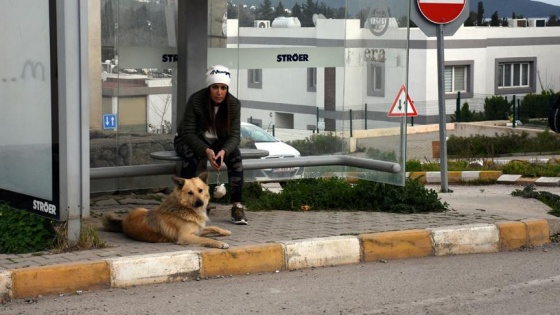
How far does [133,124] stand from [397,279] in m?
3.81

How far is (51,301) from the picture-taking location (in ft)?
23.7

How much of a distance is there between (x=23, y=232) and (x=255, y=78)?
153 inches

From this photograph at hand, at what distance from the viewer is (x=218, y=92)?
381 inches

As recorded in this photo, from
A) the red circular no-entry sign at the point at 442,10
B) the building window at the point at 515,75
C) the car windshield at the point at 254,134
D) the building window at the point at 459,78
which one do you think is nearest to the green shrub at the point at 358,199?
the car windshield at the point at 254,134

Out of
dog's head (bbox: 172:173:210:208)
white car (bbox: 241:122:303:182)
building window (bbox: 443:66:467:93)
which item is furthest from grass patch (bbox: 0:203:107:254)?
building window (bbox: 443:66:467:93)

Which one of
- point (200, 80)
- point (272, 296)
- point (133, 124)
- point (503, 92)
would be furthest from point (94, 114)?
point (503, 92)

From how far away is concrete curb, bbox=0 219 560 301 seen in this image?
738cm

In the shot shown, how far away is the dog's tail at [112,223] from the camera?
29.8 feet

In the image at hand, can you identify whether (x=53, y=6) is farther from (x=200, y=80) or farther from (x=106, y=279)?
(x=200, y=80)

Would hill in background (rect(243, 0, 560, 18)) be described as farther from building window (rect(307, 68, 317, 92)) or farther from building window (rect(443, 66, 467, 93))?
building window (rect(307, 68, 317, 92))

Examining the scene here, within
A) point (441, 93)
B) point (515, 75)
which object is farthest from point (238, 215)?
point (515, 75)

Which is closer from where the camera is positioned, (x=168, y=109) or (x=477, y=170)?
(x=168, y=109)

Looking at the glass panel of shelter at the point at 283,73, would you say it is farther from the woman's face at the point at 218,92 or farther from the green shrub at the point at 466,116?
the green shrub at the point at 466,116

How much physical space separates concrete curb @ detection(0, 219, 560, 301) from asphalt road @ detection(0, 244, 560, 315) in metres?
0.09
